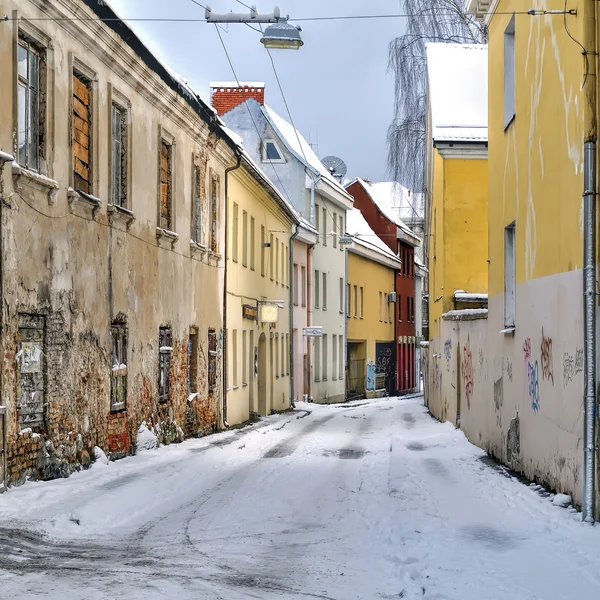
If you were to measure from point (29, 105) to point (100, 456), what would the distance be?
5.02m

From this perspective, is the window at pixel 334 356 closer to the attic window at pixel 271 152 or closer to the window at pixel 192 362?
the attic window at pixel 271 152

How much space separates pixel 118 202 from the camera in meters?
16.6

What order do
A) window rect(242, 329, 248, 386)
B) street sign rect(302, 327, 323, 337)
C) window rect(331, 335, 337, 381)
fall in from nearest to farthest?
window rect(242, 329, 248, 386) → street sign rect(302, 327, 323, 337) → window rect(331, 335, 337, 381)

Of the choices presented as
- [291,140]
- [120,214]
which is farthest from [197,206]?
[291,140]

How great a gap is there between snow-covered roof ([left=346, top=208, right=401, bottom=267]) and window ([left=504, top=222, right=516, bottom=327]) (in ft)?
108

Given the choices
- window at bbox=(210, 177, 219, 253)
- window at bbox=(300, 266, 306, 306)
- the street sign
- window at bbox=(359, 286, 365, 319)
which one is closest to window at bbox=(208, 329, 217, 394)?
window at bbox=(210, 177, 219, 253)

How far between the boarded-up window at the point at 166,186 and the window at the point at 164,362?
1.98m

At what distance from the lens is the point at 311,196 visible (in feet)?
137

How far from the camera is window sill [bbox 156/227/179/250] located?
18.7m

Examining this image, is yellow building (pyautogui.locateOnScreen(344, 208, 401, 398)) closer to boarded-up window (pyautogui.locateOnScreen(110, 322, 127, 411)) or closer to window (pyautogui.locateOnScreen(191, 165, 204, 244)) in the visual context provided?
window (pyautogui.locateOnScreen(191, 165, 204, 244))

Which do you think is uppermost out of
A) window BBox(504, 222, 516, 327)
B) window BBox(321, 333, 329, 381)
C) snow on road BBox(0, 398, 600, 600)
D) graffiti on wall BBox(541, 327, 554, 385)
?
window BBox(504, 222, 516, 327)

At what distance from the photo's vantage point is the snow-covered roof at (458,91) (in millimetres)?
25562

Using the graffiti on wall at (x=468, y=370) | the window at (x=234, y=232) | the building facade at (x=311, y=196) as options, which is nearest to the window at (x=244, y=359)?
the window at (x=234, y=232)

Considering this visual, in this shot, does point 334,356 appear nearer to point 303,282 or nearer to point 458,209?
point 303,282
